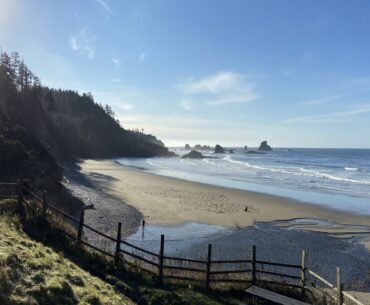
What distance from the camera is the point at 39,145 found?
3725cm

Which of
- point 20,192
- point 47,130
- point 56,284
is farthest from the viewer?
point 47,130

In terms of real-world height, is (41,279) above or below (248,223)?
above

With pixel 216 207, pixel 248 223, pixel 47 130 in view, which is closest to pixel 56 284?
pixel 248 223

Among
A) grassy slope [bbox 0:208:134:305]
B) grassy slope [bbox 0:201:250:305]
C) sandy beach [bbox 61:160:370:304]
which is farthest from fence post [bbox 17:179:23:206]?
sandy beach [bbox 61:160:370:304]

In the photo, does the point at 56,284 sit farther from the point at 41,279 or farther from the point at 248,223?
the point at 248,223

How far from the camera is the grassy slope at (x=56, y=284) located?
8.84m

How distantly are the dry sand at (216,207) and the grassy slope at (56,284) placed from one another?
15237 mm

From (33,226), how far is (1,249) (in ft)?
15.9

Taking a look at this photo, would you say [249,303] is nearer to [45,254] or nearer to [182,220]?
[45,254]

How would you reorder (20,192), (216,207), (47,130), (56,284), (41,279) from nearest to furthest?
(56,284), (41,279), (20,192), (216,207), (47,130)

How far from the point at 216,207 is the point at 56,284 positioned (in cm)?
2666

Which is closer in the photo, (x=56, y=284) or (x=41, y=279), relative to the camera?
(x=56, y=284)

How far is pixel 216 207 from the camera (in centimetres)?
3550

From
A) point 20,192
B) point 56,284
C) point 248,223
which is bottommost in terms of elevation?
point 248,223
